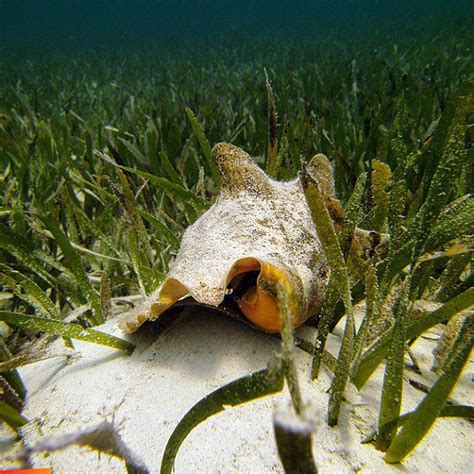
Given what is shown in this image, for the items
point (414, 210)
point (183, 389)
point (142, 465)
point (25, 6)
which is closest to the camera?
point (142, 465)

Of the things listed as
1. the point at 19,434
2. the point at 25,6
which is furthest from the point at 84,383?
the point at 25,6

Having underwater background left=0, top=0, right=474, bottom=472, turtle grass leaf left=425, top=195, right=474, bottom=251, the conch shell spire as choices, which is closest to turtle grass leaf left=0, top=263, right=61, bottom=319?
underwater background left=0, top=0, right=474, bottom=472

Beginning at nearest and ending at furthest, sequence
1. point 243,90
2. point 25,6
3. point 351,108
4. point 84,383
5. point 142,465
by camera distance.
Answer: point 142,465
point 84,383
point 351,108
point 243,90
point 25,6

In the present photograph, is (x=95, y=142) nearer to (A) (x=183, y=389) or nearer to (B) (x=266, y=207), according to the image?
→ (B) (x=266, y=207)

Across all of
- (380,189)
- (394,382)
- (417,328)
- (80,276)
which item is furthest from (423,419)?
(80,276)

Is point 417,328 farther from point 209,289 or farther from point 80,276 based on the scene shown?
point 80,276

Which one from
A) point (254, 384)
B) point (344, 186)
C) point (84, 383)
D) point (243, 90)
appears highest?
point (243, 90)

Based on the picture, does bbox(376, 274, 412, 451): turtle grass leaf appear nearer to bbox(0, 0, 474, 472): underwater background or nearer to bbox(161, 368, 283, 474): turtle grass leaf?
bbox(0, 0, 474, 472): underwater background
